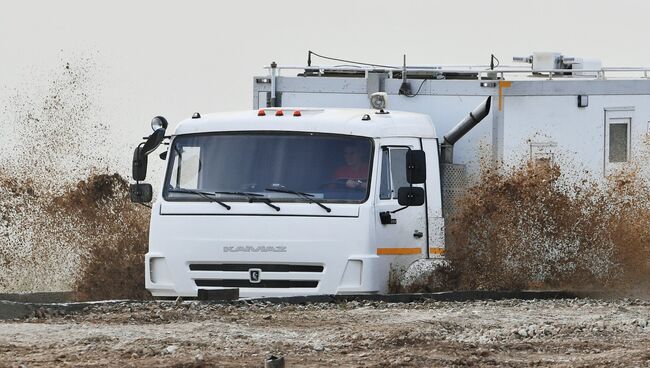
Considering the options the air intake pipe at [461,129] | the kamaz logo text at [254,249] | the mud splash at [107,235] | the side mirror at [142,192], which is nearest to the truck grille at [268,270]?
the kamaz logo text at [254,249]

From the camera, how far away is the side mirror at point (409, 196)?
18.3 m

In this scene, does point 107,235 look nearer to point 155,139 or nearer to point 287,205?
point 155,139

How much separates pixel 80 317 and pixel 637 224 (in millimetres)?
7905

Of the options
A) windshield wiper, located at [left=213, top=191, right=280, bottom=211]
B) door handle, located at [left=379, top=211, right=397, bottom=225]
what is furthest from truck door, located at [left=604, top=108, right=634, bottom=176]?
windshield wiper, located at [left=213, top=191, right=280, bottom=211]

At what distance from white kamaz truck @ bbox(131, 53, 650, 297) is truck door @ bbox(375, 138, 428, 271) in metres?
0.02

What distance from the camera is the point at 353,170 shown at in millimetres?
18391

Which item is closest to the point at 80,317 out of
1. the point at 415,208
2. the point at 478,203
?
the point at 415,208

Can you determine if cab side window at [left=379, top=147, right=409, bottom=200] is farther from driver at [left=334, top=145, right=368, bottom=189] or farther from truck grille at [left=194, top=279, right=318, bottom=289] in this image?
truck grille at [left=194, top=279, right=318, bottom=289]

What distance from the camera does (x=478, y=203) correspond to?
2012 centimetres

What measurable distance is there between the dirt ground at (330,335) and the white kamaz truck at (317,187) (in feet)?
3.19

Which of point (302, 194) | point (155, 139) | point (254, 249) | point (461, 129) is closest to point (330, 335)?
point (254, 249)

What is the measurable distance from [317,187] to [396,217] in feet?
3.13

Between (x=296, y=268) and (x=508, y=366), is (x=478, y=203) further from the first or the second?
(x=508, y=366)

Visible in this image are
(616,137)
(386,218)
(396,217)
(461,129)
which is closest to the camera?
(386,218)
